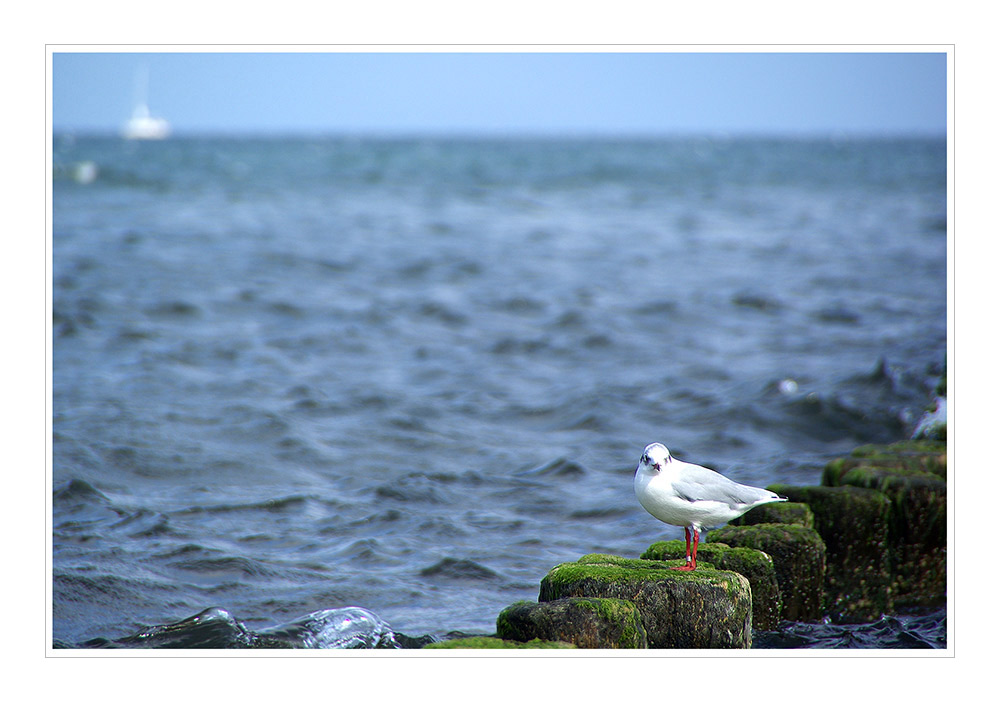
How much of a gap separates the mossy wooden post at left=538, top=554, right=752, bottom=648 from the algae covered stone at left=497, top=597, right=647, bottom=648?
114mm

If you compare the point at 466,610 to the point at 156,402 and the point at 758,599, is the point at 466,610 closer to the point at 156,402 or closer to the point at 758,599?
the point at 758,599

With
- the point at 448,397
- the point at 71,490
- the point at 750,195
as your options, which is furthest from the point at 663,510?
the point at 750,195

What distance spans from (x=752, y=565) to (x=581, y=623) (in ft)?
3.68

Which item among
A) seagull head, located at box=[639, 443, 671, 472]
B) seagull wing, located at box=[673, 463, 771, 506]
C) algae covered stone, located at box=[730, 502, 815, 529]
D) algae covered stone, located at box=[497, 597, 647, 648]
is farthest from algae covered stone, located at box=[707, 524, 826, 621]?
algae covered stone, located at box=[497, 597, 647, 648]

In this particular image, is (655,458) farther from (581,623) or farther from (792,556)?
(792,556)

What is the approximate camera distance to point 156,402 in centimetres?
833

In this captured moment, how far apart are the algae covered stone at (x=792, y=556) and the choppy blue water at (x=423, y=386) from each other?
128 cm

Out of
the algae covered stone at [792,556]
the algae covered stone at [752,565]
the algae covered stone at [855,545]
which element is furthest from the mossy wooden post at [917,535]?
the algae covered stone at [752,565]

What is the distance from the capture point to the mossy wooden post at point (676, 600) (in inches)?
138

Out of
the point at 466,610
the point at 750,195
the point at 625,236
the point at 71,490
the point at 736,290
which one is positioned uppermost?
the point at 750,195

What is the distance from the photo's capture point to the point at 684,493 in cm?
361

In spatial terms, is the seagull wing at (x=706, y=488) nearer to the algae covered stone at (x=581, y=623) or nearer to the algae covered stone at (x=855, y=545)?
the algae covered stone at (x=581, y=623)
